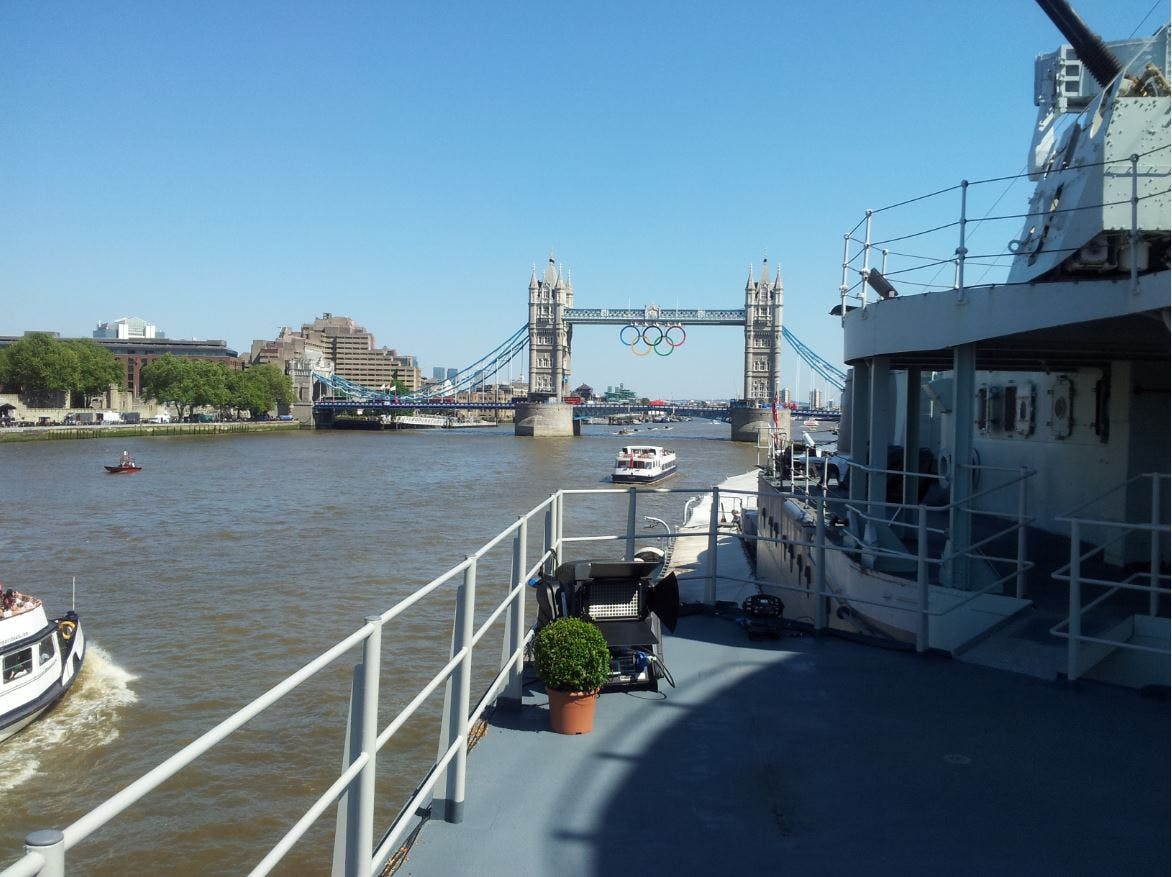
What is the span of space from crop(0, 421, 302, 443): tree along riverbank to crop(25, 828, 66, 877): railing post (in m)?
71.9

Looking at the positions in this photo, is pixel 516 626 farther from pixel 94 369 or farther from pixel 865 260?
pixel 94 369

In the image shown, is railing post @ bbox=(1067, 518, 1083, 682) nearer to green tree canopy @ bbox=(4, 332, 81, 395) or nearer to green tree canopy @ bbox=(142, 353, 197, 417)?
green tree canopy @ bbox=(4, 332, 81, 395)

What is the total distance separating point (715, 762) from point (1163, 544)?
4.88m

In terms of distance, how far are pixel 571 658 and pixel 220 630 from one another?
1251 centimetres

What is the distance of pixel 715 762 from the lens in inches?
165

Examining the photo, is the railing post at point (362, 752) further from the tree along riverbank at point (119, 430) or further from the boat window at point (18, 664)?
the tree along riverbank at point (119, 430)

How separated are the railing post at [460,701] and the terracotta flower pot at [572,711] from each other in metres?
0.97

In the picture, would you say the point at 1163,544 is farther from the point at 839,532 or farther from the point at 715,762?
Result: the point at 715,762

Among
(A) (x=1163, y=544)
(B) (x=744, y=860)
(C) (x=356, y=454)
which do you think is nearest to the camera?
(B) (x=744, y=860)

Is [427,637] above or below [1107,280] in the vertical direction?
below

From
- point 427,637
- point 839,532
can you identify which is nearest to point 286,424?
point 427,637

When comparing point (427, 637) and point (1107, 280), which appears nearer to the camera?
point (1107, 280)

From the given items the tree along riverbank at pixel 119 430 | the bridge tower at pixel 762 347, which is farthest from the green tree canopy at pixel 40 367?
the bridge tower at pixel 762 347

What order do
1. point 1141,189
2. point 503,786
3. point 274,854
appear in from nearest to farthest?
point 274,854
point 503,786
point 1141,189
